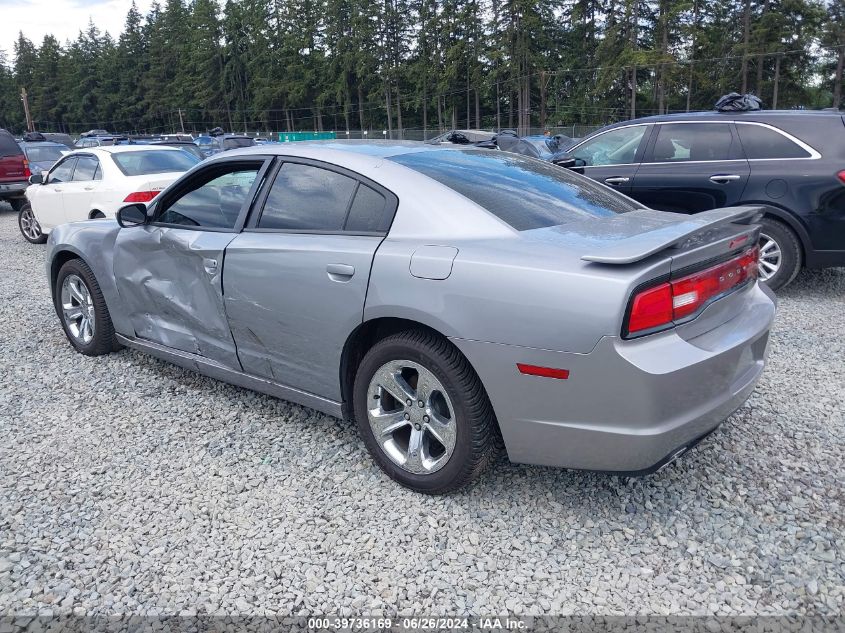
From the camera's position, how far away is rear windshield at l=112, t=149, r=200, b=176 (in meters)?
8.52

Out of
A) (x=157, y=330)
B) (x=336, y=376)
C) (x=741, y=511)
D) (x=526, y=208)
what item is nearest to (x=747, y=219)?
(x=526, y=208)

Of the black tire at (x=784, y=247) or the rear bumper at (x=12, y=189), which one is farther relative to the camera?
the rear bumper at (x=12, y=189)

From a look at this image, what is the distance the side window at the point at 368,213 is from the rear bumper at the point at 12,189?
13581 mm

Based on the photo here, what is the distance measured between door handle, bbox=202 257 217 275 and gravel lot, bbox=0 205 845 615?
2.90ft

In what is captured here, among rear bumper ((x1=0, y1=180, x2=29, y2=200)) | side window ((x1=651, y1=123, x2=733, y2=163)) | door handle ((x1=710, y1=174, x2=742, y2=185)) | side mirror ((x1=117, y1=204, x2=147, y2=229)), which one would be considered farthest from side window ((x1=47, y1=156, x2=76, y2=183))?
door handle ((x1=710, y1=174, x2=742, y2=185))

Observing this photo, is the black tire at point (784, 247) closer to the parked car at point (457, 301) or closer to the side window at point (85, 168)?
the parked car at point (457, 301)

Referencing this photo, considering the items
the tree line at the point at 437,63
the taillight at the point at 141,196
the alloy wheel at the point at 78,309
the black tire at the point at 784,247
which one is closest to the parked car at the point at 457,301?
the alloy wheel at the point at 78,309

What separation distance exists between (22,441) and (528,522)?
9.14 ft

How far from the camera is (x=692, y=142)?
6820 millimetres

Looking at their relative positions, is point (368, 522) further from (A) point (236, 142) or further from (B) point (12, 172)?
(A) point (236, 142)

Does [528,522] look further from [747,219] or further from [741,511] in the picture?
[747,219]

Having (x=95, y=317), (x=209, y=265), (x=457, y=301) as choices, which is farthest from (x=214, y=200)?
(x=457, y=301)

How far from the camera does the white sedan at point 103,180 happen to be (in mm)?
8203

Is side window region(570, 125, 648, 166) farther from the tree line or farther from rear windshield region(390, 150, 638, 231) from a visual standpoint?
the tree line
